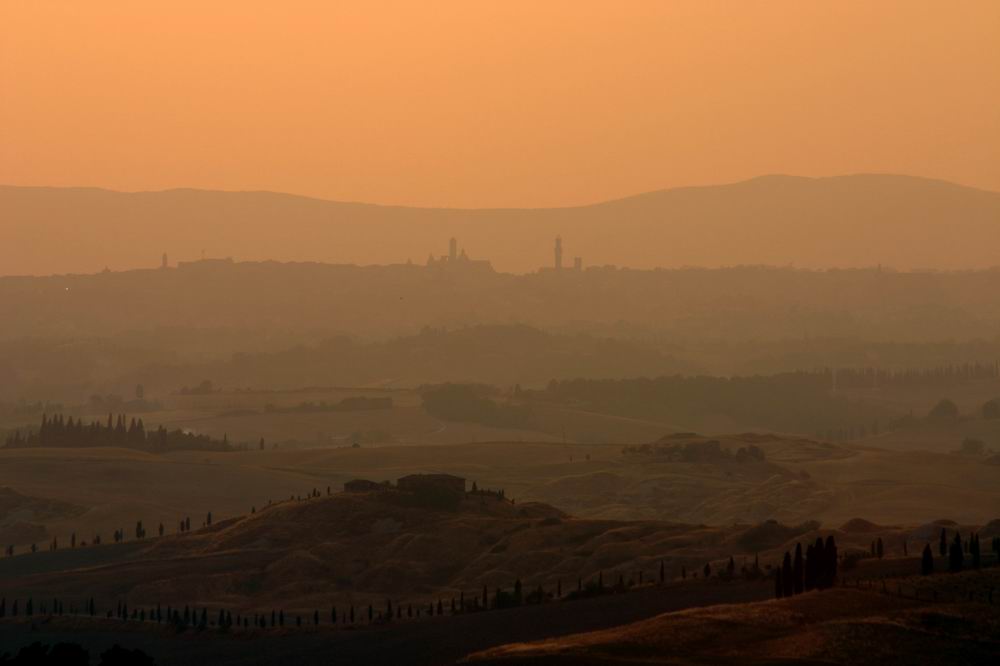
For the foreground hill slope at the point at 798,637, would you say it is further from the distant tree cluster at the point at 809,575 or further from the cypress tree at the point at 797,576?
the cypress tree at the point at 797,576

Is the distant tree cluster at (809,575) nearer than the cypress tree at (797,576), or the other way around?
the distant tree cluster at (809,575)

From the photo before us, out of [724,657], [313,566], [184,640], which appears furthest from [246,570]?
[724,657]

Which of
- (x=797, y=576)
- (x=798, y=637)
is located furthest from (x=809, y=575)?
(x=798, y=637)

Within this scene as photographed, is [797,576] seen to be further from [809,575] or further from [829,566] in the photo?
[829,566]

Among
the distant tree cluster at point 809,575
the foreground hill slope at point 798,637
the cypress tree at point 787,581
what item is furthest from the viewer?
the cypress tree at point 787,581

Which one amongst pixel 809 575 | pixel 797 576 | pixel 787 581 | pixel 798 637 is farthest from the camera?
pixel 809 575

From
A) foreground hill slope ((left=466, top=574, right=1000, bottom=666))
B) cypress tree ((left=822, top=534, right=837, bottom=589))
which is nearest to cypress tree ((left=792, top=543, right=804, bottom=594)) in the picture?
cypress tree ((left=822, top=534, right=837, bottom=589))

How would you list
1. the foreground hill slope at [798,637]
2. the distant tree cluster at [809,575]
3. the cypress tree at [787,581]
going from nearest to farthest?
the foreground hill slope at [798,637], the distant tree cluster at [809,575], the cypress tree at [787,581]

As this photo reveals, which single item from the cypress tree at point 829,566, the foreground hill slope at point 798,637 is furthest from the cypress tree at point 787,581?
the foreground hill slope at point 798,637

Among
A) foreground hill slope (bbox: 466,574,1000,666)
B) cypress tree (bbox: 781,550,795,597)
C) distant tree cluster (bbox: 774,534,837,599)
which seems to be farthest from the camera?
cypress tree (bbox: 781,550,795,597)

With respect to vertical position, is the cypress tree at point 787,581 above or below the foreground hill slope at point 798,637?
above

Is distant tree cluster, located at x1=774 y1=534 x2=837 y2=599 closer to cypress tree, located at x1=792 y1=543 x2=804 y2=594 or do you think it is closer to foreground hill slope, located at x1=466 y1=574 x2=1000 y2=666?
cypress tree, located at x1=792 y1=543 x2=804 y2=594

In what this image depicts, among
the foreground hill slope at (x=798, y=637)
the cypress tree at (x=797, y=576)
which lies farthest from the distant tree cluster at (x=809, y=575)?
the foreground hill slope at (x=798, y=637)
